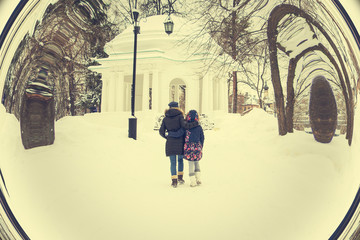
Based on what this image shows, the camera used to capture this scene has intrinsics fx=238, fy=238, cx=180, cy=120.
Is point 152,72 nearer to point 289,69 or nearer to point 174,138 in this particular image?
point 174,138

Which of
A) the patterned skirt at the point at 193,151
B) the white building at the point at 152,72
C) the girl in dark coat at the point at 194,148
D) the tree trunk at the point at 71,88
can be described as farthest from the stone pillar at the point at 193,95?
the tree trunk at the point at 71,88

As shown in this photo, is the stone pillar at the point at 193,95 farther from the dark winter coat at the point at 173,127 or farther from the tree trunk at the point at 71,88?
the tree trunk at the point at 71,88

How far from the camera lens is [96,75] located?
6.68 ft

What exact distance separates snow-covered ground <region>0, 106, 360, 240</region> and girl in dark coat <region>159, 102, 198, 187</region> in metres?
0.14

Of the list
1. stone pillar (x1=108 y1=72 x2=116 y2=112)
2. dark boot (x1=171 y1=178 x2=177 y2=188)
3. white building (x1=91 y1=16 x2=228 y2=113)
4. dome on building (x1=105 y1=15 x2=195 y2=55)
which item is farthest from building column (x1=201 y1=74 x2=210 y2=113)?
stone pillar (x1=108 y1=72 x2=116 y2=112)

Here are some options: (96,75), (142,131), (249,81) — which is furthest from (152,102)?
(249,81)

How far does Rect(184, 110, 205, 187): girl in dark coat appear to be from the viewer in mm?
1948

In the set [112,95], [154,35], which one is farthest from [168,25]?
[112,95]

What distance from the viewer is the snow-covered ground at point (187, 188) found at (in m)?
1.51

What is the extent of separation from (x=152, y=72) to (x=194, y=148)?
0.91 m

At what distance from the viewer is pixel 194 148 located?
210cm

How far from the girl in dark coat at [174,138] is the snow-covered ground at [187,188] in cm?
14

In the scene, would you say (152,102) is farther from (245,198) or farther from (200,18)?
(245,198)

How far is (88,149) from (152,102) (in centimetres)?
75
